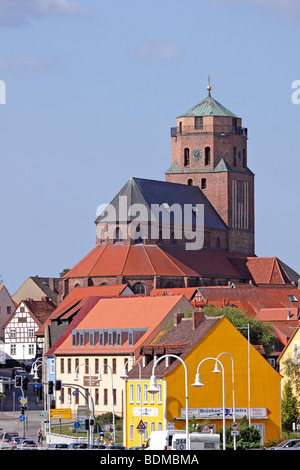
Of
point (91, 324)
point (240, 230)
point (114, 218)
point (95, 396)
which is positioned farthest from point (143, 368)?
point (240, 230)

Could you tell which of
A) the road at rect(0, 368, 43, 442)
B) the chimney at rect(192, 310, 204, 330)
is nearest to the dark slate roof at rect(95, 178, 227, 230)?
the road at rect(0, 368, 43, 442)

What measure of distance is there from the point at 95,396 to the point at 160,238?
65371 millimetres

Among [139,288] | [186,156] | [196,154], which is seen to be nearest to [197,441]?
[139,288]

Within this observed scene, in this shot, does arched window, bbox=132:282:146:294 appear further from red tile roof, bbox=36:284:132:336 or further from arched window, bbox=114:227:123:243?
arched window, bbox=114:227:123:243

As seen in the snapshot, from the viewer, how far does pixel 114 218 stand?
164875mm

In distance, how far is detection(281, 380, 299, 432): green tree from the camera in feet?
279

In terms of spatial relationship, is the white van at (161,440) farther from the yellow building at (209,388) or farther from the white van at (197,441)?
the yellow building at (209,388)

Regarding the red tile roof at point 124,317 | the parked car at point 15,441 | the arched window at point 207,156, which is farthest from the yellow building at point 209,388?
the arched window at point 207,156

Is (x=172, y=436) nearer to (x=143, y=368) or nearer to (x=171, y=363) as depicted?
(x=171, y=363)

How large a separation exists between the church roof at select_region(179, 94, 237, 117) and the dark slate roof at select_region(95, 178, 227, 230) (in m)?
9.80

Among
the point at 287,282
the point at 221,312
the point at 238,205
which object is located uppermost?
the point at 238,205

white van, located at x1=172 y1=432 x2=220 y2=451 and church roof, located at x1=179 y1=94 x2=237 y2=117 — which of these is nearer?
white van, located at x1=172 y1=432 x2=220 y2=451

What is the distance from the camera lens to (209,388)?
7625 centimetres

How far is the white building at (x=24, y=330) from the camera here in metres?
166
